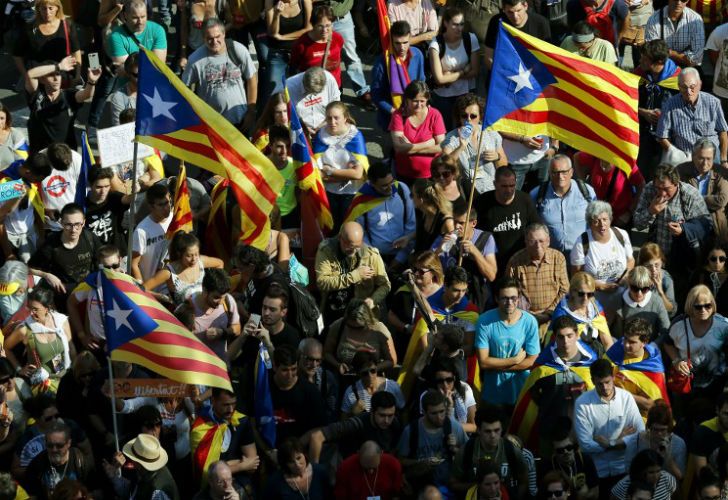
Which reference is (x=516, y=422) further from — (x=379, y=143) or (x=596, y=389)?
(x=379, y=143)

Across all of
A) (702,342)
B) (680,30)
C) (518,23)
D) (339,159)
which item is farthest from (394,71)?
(702,342)

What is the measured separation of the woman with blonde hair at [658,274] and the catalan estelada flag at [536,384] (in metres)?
1.37

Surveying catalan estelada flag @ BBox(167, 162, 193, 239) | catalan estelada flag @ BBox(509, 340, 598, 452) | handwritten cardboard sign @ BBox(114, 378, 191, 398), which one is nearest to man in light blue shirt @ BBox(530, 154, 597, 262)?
catalan estelada flag @ BBox(509, 340, 598, 452)

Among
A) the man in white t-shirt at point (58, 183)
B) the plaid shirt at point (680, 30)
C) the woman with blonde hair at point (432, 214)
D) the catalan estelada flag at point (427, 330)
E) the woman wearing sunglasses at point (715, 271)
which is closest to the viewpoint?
the catalan estelada flag at point (427, 330)

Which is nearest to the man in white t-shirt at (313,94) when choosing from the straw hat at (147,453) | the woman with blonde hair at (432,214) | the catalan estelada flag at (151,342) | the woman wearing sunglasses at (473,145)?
the woman wearing sunglasses at (473,145)

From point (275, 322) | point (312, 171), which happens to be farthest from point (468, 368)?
point (312, 171)

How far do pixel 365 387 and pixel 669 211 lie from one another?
3581 millimetres

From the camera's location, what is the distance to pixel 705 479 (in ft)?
46.6

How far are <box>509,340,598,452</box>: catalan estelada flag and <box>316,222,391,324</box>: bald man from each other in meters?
1.70

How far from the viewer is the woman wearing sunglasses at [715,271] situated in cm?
1670

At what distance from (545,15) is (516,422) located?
6419 millimetres

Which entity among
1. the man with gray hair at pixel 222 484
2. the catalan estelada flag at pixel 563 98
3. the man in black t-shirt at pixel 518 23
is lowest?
the man with gray hair at pixel 222 484

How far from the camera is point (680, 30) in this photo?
789 inches

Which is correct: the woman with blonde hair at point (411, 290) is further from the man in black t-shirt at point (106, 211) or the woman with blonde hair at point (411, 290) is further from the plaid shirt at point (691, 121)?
the plaid shirt at point (691, 121)
